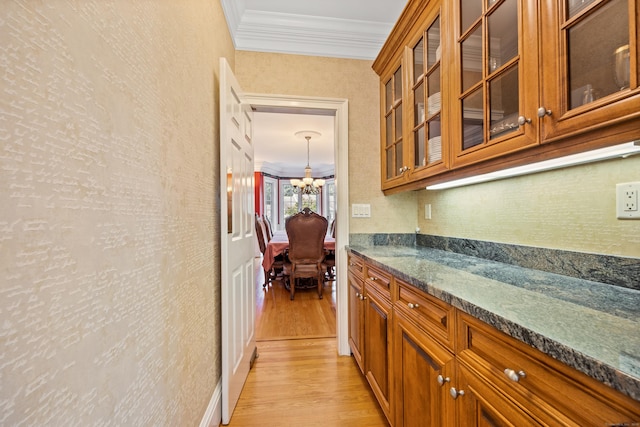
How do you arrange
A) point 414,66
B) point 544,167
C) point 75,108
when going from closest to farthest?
point 75,108, point 544,167, point 414,66

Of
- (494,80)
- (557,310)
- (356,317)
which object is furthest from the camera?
(356,317)

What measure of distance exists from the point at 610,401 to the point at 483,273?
2.32 ft

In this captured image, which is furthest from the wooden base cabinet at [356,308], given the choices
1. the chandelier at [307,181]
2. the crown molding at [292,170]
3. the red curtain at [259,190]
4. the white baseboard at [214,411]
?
the crown molding at [292,170]

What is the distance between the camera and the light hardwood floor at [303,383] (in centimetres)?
155

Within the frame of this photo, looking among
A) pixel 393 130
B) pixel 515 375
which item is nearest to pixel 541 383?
pixel 515 375

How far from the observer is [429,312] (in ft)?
3.18

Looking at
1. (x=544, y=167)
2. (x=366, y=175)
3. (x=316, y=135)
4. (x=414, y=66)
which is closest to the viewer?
(x=544, y=167)

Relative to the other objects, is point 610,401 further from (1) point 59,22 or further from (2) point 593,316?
(1) point 59,22

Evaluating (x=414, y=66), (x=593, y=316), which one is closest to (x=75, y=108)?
(x=593, y=316)

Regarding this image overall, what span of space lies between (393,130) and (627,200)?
1.37m

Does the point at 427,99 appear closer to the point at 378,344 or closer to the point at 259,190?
the point at 378,344

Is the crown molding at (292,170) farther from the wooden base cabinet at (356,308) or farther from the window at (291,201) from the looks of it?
the wooden base cabinet at (356,308)

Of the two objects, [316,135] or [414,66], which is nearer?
[414,66]

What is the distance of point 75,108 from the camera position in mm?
544
